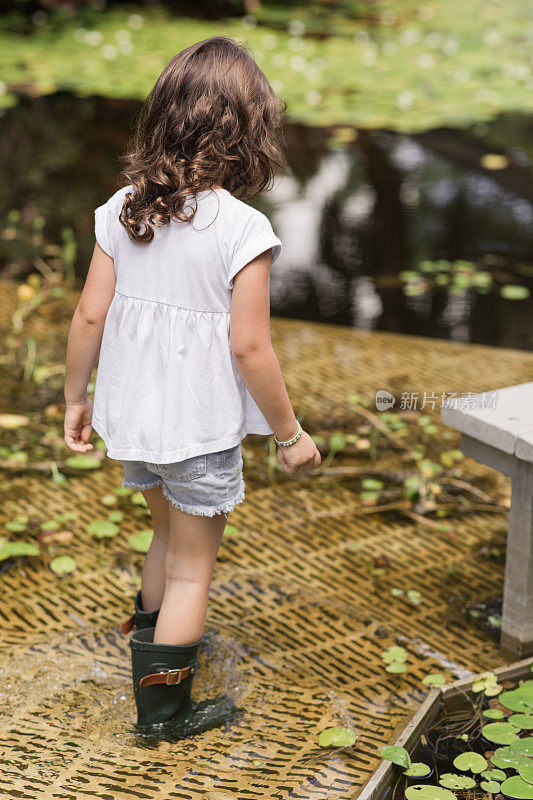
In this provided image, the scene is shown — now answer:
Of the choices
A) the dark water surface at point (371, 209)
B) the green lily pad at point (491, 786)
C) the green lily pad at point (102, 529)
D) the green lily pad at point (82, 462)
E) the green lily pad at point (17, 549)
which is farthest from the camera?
the dark water surface at point (371, 209)

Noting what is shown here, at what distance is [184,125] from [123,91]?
562 centimetres

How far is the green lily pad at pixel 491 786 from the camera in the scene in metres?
1.69

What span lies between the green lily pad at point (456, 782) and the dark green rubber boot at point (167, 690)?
1.42ft

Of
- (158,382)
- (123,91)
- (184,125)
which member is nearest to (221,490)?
(158,382)

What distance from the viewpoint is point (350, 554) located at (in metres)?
2.50

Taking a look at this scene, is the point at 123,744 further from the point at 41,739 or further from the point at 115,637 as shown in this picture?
the point at 115,637

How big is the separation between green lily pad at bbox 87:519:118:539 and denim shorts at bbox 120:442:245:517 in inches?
29.2

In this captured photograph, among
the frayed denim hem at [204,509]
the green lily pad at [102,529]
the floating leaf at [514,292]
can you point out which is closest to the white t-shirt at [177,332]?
A: the frayed denim hem at [204,509]

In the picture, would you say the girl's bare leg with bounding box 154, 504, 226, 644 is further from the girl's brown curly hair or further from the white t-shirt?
the girl's brown curly hair

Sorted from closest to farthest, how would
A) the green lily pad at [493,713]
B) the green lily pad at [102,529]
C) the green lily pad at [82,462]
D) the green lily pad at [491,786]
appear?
1. the green lily pad at [491,786]
2. the green lily pad at [493,713]
3. the green lily pad at [102,529]
4. the green lily pad at [82,462]

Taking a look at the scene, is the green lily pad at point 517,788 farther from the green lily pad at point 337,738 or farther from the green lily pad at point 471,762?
the green lily pad at point 337,738

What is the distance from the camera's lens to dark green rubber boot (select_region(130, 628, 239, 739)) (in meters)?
1.80

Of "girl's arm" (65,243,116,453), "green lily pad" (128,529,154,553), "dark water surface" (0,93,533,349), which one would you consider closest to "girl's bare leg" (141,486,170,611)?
"girl's arm" (65,243,116,453)

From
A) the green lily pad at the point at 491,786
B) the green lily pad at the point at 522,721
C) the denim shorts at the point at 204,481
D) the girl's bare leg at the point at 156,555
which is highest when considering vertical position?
the denim shorts at the point at 204,481
